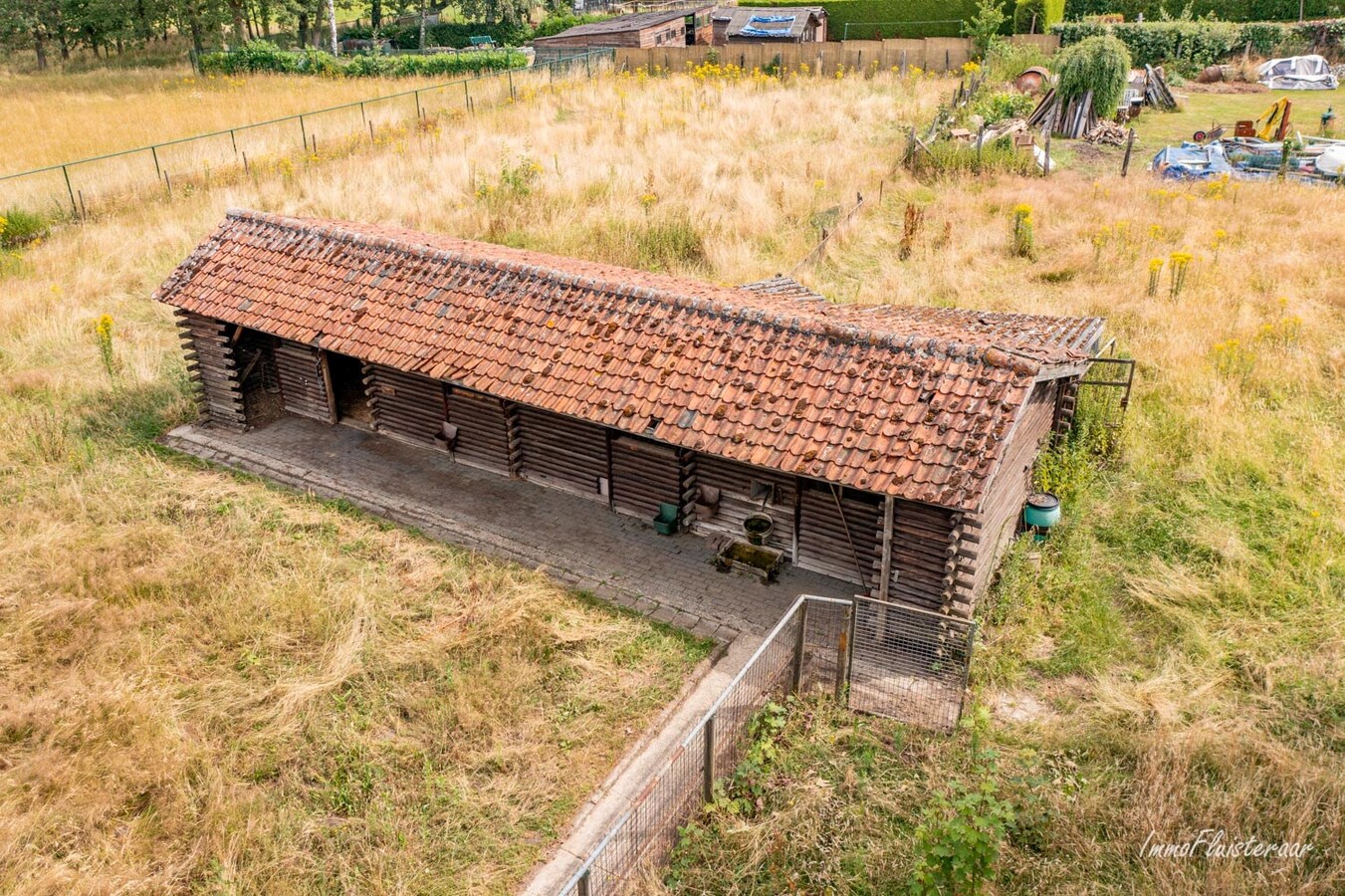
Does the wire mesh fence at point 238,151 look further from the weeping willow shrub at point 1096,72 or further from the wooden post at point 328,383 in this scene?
the weeping willow shrub at point 1096,72

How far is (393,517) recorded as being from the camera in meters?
12.8

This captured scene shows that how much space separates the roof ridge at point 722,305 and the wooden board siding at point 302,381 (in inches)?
77.4

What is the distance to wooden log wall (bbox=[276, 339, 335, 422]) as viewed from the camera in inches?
583

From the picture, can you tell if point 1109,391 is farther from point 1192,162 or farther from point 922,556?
point 1192,162

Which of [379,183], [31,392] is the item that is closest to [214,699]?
[31,392]

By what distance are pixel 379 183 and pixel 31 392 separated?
12.3 m

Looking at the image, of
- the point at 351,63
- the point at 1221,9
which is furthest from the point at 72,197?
the point at 1221,9

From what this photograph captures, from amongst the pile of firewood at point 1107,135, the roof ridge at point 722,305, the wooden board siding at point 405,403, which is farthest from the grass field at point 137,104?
the pile of firewood at point 1107,135

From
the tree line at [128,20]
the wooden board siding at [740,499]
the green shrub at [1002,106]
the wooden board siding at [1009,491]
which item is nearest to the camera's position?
the wooden board siding at [1009,491]

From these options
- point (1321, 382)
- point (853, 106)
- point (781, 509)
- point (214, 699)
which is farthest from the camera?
point (853, 106)

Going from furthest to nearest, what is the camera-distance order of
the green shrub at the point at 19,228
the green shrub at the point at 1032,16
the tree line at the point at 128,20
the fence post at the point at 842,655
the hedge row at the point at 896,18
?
the tree line at the point at 128,20
the hedge row at the point at 896,18
the green shrub at the point at 1032,16
the green shrub at the point at 19,228
the fence post at the point at 842,655

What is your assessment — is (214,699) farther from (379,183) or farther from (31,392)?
(379,183)

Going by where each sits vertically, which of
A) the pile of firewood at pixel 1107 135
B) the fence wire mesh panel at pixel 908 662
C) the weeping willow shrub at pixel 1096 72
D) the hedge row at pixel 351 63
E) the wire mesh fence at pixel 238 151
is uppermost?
the hedge row at pixel 351 63

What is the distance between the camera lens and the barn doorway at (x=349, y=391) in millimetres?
14891
